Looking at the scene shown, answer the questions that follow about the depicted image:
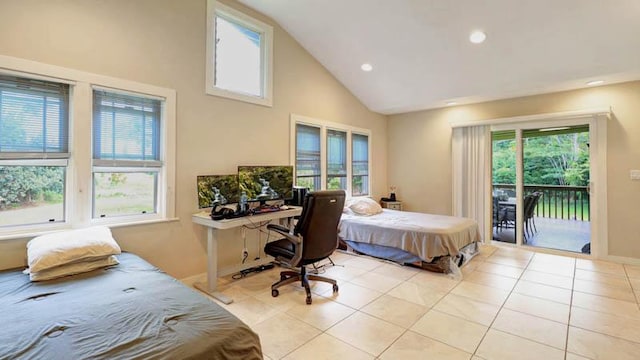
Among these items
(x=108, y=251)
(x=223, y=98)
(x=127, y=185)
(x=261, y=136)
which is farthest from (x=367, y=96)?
(x=108, y=251)

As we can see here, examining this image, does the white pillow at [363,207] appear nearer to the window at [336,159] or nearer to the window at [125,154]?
the window at [336,159]

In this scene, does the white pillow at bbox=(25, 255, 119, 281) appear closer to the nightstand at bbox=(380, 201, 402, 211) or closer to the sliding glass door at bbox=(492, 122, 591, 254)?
the nightstand at bbox=(380, 201, 402, 211)

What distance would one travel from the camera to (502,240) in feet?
16.6

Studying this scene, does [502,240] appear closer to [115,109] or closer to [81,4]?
[115,109]

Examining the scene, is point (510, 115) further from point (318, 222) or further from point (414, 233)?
point (318, 222)

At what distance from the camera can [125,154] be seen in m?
2.90

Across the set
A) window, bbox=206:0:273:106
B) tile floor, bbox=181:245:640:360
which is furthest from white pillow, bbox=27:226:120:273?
window, bbox=206:0:273:106

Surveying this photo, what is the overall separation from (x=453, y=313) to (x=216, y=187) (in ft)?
8.71

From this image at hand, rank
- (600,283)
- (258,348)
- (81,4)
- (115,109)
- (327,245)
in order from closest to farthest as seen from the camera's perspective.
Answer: (258,348) < (81,4) < (115,109) < (327,245) < (600,283)

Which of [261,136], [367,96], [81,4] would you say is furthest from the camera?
[367,96]

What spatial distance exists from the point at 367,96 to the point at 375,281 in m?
3.44

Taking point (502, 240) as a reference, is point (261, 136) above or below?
above

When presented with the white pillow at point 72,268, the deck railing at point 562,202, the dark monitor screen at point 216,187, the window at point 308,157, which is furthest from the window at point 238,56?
the deck railing at point 562,202

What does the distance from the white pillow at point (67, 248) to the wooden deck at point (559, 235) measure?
5.47 metres
